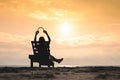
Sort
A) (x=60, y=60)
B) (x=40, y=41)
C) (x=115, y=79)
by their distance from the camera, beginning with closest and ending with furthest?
(x=115, y=79), (x=40, y=41), (x=60, y=60)

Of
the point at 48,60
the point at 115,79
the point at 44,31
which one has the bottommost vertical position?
the point at 115,79

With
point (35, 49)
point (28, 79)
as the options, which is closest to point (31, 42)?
point (35, 49)

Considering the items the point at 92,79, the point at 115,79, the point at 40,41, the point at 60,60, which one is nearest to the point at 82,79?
the point at 92,79

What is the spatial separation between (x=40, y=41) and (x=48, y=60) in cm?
216

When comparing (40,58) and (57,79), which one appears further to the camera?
(40,58)

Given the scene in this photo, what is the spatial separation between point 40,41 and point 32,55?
194 cm

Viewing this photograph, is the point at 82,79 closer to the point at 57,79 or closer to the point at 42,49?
the point at 57,79

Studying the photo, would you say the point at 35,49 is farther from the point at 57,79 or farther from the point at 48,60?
the point at 57,79

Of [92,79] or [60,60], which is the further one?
[60,60]

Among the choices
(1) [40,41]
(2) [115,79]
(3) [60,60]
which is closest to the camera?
(2) [115,79]

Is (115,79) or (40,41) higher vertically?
(40,41)

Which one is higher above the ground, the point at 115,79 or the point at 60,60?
the point at 60,60

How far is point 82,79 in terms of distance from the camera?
1811 centimetres

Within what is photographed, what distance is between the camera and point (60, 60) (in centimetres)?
3922
